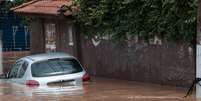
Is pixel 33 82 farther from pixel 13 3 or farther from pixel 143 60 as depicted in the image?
pixel 13 3

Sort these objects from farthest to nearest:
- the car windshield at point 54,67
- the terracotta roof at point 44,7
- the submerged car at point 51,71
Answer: the terracotta roof at point 44,7 → the car windshield at point 54,67 → the submerged car at point 51,71

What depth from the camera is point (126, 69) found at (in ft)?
64.1

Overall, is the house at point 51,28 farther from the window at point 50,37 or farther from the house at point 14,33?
the house at point 14,33

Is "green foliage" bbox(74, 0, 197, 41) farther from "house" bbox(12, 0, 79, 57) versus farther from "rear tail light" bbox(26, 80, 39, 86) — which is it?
"rear tail light" bbox(26, 80, 39, 86)

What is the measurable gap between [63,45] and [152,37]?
23.1ft

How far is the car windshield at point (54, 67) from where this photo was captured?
637 inches

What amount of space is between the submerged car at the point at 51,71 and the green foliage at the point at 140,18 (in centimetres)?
252

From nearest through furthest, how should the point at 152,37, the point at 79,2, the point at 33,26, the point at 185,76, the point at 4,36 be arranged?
the point at 185,76 < the point at 152,37 < the point at 79,2 < the point at 33,26 < the point at 4,36

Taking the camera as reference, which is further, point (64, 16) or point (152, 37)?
point (64, 16)

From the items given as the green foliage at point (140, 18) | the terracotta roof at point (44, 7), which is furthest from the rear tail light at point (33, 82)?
the terracotta roof at point (44, 7)

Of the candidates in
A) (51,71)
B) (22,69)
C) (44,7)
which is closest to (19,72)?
(22,69)

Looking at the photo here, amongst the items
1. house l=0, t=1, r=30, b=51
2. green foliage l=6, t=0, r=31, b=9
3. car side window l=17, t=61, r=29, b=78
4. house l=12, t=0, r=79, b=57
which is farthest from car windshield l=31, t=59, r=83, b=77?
house l=0, t=1, r=30, b=51

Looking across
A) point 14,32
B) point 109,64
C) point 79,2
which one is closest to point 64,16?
point 79,2

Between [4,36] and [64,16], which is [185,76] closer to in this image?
[64,16]
